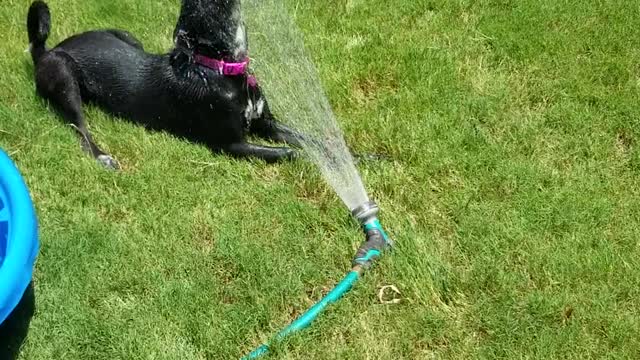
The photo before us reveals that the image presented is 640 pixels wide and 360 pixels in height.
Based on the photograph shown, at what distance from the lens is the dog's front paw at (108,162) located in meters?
4.02

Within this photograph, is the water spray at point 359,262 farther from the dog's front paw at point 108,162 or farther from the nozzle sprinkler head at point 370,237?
the dog's front paw at point 108,162

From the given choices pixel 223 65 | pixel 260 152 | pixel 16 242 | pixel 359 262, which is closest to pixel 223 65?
pixel 223 65

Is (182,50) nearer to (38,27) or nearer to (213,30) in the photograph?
(213,30)

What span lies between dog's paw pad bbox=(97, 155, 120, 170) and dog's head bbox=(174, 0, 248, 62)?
26.7 inches

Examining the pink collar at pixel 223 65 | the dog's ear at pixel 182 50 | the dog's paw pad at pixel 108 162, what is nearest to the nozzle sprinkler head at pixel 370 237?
the pink collar at pixel 223 65

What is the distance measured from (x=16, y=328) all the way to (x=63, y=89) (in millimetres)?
1558

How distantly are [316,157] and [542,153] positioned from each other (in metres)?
1.11

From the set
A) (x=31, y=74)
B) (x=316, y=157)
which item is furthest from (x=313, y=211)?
(x=31, y=74)

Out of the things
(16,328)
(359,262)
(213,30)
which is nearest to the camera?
(16,328)

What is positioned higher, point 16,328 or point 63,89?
point 63,89

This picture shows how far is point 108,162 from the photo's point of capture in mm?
4035

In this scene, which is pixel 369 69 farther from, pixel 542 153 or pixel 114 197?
pixel 114 197

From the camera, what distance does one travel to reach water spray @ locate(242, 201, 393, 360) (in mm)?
3027

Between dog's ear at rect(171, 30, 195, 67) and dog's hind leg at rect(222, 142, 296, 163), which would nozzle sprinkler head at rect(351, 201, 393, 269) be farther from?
dog's ear at rect(171, 30, 195, 67)
